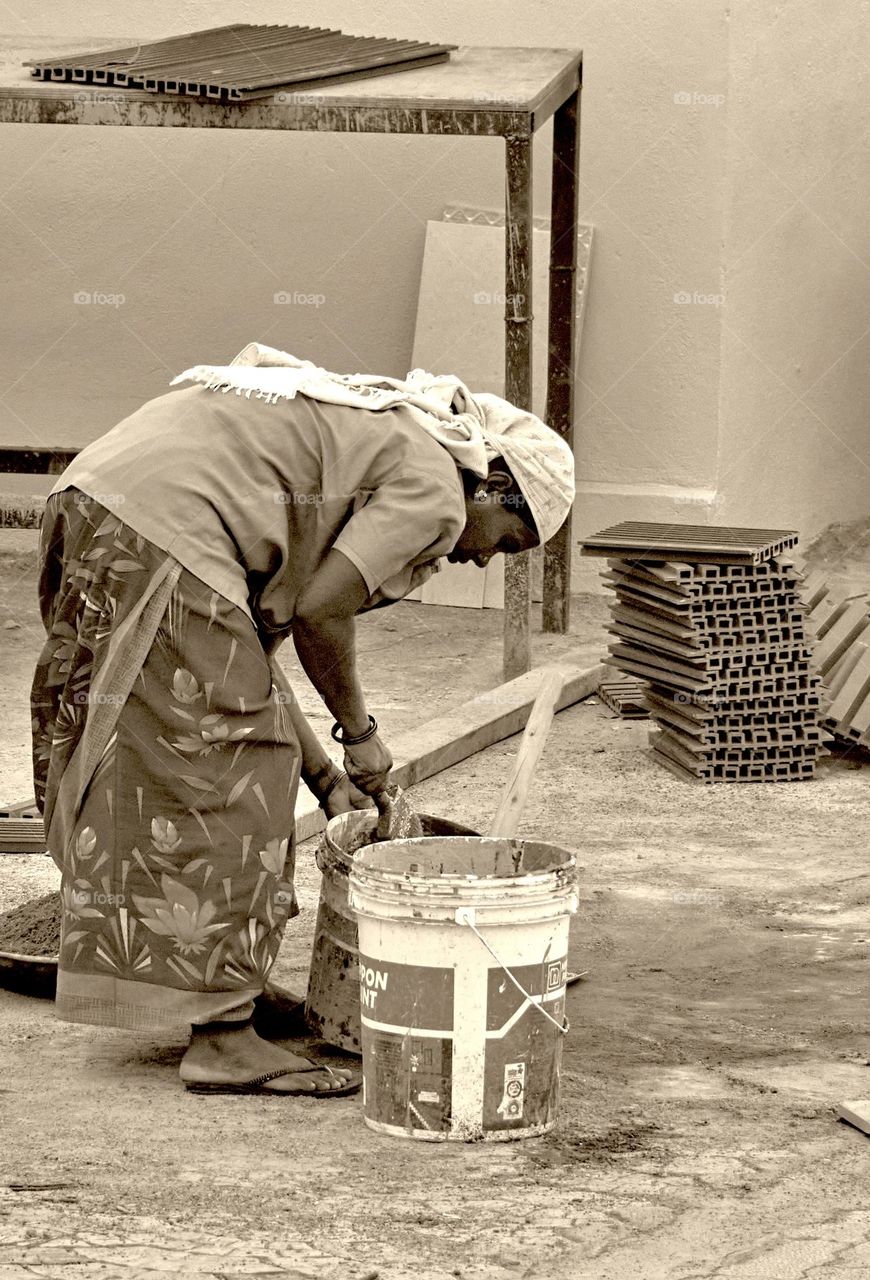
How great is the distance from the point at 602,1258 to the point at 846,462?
343 inches

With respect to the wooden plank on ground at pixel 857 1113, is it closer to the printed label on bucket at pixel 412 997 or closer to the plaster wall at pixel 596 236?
the printed label on bucket at pixel 412 997

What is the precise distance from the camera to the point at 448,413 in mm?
4086

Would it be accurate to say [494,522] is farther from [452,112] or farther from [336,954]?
[452,112]

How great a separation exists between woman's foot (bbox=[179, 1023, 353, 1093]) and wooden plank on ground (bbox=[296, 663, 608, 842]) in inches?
86.7

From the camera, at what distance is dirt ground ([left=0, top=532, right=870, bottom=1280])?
3307 mm

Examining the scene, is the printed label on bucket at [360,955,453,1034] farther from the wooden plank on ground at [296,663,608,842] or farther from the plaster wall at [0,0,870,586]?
the plaster wall at [0,0,870,586]

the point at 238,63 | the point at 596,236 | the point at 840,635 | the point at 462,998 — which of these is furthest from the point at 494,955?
the point at 596,236

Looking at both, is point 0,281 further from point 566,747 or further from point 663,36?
point 566,747

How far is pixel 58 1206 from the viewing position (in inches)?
136

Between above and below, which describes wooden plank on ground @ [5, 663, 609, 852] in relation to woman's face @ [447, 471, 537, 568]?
below

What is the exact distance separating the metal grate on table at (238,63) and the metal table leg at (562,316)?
32.2 inches

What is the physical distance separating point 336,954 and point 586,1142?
798 millimetres

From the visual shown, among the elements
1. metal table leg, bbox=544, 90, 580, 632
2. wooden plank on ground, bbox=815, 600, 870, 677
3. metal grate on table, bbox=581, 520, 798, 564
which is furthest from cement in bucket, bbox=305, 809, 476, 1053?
metal table leg, bbox=544, 90, 580, 632

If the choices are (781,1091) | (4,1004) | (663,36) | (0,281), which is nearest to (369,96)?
(663,36)
